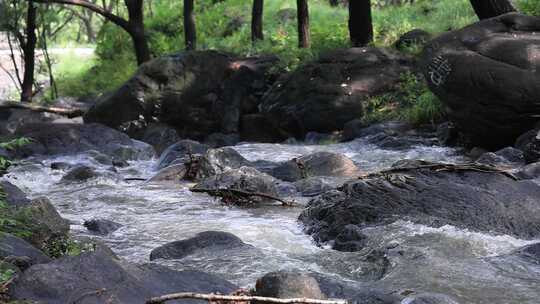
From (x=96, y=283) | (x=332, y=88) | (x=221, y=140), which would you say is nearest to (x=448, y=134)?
(x=332, y=88)

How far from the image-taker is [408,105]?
1405 centimetres

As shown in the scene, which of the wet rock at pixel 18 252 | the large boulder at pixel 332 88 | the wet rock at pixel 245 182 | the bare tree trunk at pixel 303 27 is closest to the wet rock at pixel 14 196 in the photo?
the wet rock at pixel 18 252

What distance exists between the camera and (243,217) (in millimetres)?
7523

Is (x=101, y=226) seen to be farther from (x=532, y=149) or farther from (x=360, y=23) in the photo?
(x=360, y=23)

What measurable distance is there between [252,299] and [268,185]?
5.33 metres

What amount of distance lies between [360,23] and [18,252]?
43.6 ft

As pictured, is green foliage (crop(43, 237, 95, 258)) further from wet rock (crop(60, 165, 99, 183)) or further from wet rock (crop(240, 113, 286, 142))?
wet rock (crop(240, 113, 286, 142))

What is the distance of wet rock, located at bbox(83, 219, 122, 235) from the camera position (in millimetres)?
6930

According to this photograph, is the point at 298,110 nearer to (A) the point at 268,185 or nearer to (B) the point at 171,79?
(B) the point at 171,79

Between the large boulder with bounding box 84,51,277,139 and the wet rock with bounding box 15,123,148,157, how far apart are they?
1722 mm

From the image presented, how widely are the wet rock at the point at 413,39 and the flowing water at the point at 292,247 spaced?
8.36 metres

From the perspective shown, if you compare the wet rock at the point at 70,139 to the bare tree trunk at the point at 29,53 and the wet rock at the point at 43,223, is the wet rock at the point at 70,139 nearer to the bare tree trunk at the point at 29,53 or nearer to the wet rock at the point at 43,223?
the bare tree trunk at the point at 29,53

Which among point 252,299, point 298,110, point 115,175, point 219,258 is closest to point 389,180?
point 219,258

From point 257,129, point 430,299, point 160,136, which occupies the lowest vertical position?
point 160,136
